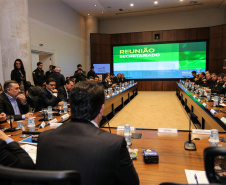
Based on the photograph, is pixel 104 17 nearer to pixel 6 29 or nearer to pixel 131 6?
pixel 131 6

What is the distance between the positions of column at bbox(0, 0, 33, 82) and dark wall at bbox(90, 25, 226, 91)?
6.19m

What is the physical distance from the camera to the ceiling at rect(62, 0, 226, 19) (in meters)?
9.06

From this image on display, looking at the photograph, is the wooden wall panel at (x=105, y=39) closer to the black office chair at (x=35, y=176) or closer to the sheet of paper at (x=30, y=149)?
the sheet of paper at (x=30, y=149)

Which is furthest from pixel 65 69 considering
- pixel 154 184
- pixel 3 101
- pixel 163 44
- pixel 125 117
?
pixel 154 184

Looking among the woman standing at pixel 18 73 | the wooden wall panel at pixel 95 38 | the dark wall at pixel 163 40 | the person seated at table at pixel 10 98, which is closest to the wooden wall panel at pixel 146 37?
the dark wall at pixel 163 40

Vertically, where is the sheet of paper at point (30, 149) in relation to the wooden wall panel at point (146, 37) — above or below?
below

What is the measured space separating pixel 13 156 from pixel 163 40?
11.0 m

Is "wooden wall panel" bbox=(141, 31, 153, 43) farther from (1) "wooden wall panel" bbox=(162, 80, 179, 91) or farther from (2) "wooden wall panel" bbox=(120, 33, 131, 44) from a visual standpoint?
(1) "wooden wall panel" bbox=(162, 80, 179, 91)

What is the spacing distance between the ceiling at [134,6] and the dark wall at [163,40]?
1112 millimetres

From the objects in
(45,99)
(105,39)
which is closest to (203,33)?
(105,39)

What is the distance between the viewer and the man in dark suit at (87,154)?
799 mm

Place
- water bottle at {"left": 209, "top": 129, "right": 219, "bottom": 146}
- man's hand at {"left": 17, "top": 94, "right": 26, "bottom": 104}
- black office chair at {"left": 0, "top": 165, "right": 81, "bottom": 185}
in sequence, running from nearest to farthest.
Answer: black office chair at {"left": 0, "top": 165, "right": 81, "bottom": 185} < water bottle at {"left": 209, "top": 129, "right": 219, "bottom": 146} < man's hand at {"left": 17, "top": 94, "right": 26, "bottom": 104}

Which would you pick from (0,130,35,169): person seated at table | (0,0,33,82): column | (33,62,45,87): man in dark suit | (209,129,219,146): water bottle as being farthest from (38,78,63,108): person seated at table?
(33,62,45,87): man in dark suit

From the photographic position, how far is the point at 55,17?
8.19 m
